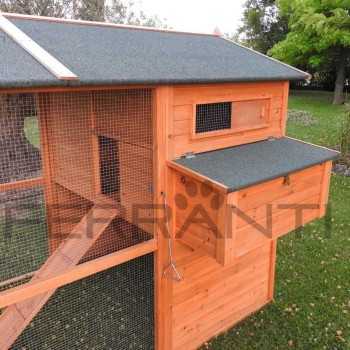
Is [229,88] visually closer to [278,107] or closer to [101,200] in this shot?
[278,107]

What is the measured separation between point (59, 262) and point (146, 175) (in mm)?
1360

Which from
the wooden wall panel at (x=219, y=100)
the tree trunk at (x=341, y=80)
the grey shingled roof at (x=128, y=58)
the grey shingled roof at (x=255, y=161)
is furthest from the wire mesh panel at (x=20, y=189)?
the tree trunk at (x=341, y=80)

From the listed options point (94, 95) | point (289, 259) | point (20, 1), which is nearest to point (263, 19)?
point (20, 1)

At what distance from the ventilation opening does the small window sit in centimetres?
72

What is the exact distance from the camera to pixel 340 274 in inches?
192

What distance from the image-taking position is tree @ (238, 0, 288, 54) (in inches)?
918

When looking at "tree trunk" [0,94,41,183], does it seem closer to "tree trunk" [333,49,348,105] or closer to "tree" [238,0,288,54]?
"tree trunk" [333,49,348,105]

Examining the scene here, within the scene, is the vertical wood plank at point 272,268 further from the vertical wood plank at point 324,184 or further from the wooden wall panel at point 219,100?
the wooden wall panel at point 219,100

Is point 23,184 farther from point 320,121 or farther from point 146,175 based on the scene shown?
point 320,121

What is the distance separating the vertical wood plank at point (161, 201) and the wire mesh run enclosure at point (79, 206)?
0.09m

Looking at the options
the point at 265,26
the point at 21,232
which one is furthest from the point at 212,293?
the point at 265,26

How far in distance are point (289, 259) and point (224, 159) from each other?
9.60 ft

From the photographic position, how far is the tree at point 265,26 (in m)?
23.3

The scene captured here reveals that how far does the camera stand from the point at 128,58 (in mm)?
2658
